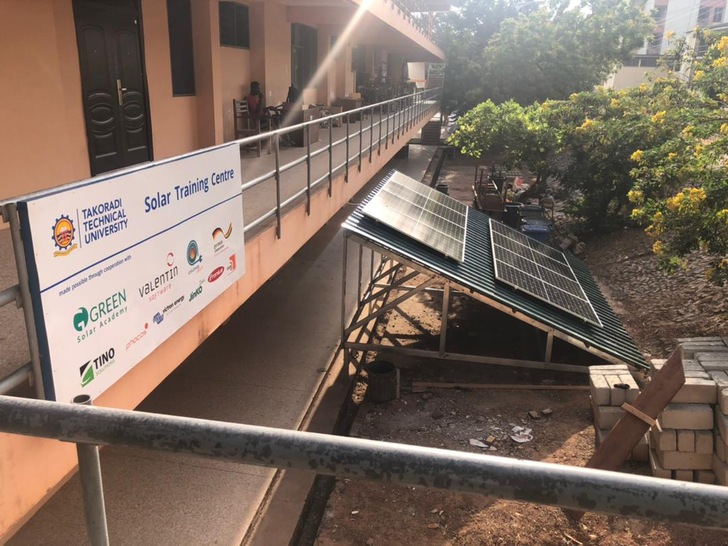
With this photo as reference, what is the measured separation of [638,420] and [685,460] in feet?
3.25

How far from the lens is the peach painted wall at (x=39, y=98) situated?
6344 millimetres

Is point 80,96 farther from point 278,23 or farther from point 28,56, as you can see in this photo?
point 278,23

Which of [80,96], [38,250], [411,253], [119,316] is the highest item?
[80,96]

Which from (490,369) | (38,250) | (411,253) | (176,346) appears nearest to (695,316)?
(490,369)

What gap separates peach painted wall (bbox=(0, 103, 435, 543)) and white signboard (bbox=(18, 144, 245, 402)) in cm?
18

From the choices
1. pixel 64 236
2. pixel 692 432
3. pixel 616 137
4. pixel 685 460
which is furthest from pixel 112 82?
pixel 616 137

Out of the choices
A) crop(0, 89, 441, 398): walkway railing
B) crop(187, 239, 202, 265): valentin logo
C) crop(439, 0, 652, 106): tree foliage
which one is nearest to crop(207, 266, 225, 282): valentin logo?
crop(187, 239, 202, 265): valentin logo

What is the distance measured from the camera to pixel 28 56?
658cm

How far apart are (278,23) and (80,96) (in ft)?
25.8

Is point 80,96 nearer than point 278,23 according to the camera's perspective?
Yes

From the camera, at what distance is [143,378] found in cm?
433

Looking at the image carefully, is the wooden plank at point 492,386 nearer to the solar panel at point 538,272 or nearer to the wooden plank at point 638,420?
the solar panel at point 538,272

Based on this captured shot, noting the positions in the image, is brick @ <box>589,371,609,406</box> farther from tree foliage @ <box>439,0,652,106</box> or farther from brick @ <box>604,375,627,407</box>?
tree foliage @ <box>439,0,652,106</box>

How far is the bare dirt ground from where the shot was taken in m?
5.71
